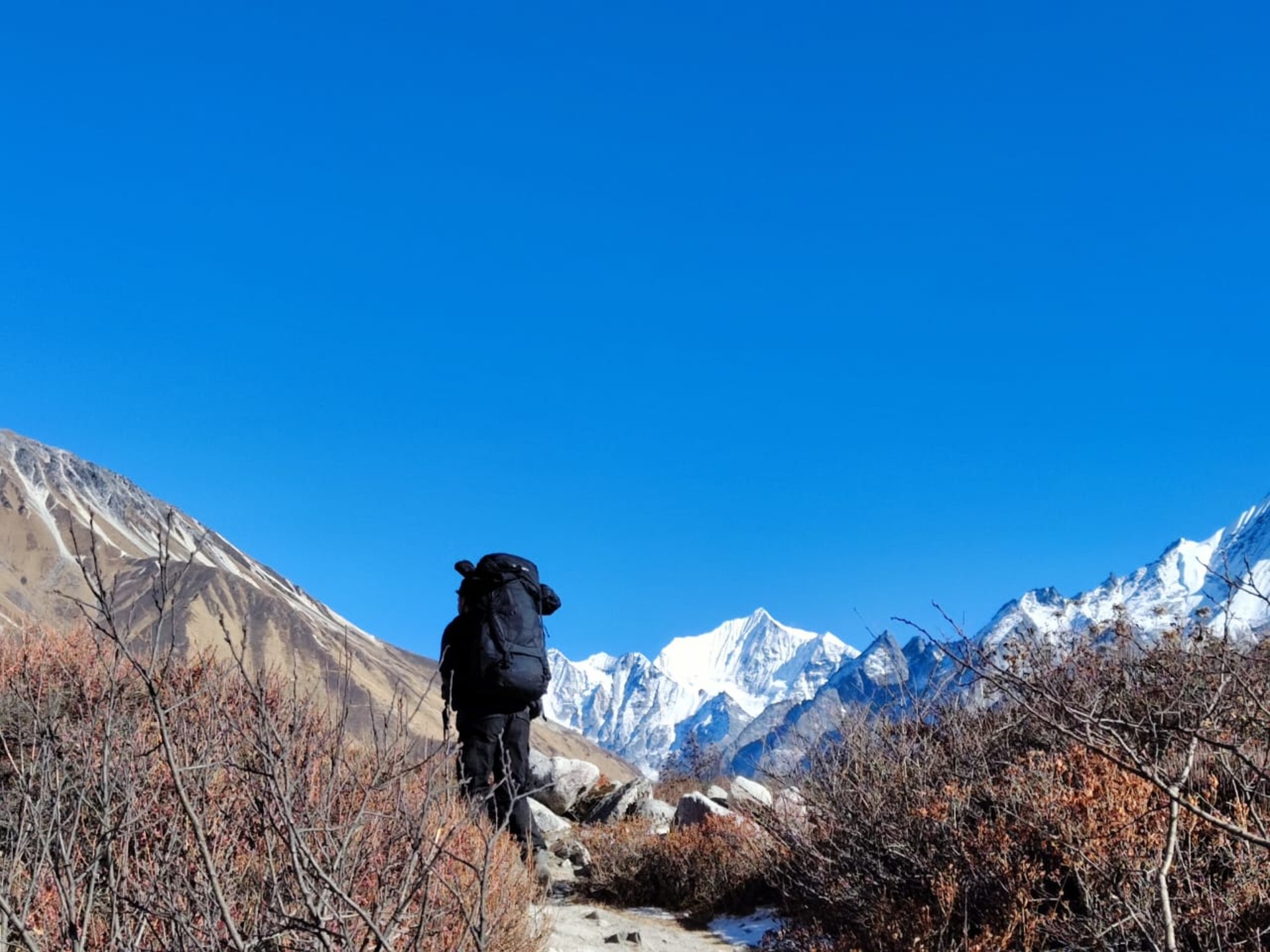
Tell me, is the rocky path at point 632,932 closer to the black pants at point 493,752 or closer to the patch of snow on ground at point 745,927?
the patch of snow on ground at point 745,927

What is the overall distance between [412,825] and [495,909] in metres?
1.67

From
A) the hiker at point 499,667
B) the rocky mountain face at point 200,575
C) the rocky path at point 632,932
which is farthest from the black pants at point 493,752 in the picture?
the rocky mountain face at point 200,575

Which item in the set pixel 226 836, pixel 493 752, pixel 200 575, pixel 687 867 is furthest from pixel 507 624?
pixel 200 575

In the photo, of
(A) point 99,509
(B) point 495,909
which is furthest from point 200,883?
(A) point 99,509

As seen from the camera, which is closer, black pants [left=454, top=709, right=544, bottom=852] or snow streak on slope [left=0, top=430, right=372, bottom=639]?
black pants [left=454, top=709, right=544, bottom=852]

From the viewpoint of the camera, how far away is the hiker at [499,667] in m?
6.55

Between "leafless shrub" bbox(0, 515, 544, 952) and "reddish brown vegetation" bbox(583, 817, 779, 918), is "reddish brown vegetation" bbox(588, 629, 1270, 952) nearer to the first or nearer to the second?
"reddish brown vegetation" bbox(583, 817, 779, 918)

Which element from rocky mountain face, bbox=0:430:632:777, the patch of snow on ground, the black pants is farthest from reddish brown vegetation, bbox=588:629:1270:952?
rocky mountain face, bbox=0:430:632:777

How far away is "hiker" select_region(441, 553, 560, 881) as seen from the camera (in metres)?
6.55

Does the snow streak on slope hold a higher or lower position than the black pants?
higher

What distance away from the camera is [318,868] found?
1756mm

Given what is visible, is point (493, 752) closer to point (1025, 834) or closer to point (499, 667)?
point (499, 667)

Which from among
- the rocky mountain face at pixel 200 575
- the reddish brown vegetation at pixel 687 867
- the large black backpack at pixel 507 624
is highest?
the rocky mountain face at pixel 200 575

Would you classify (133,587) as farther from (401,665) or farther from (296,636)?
(401,665)
